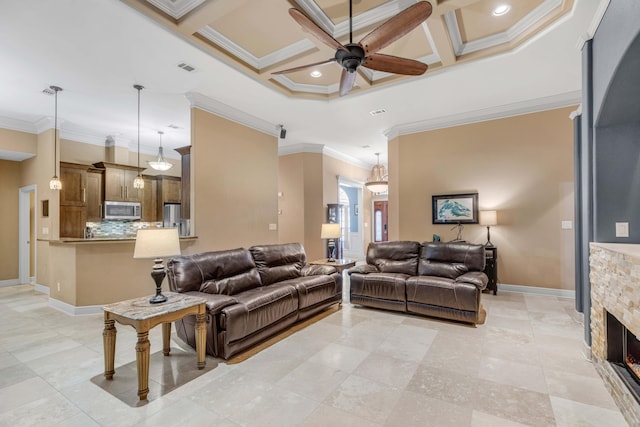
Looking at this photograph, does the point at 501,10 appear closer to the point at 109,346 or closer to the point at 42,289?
the point at 109,346

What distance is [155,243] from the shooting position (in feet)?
8.43

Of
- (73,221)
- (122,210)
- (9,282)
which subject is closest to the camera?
(73,221)

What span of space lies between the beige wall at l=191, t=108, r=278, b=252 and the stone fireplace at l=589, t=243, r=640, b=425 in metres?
4.66

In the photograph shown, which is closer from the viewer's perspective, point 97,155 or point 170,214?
point 97,155

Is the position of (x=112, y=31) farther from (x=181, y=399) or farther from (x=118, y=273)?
(x=181, y=399)

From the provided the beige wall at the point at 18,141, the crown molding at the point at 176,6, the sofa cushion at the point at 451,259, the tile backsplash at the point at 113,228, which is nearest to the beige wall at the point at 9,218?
the beige wall at the point at 18,141

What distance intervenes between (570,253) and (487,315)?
2.02 metres

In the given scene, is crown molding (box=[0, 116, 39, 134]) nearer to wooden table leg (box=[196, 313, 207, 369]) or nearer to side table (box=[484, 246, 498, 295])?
wooden table leg (box=[196, 313, 207, 369])

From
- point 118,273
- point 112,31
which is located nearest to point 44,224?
point 118,273

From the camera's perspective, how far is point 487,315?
13.2 ft

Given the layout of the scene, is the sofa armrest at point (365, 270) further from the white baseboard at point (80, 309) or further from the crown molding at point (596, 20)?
the white baseboard at point (80, 309)

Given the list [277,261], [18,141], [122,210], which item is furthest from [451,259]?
[18,141]

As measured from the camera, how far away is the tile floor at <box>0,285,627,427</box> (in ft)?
6.65

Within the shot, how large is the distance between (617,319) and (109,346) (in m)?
3.84
